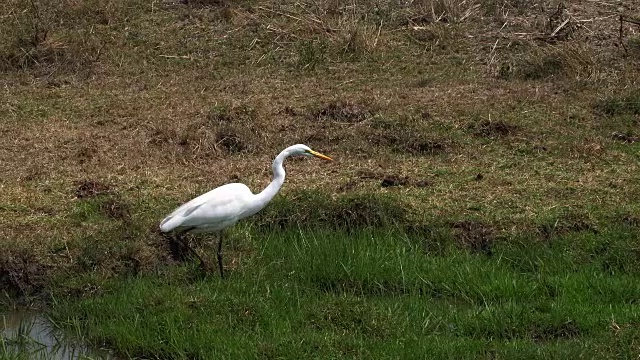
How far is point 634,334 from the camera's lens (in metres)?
5.14

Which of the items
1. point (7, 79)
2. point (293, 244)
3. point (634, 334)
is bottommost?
point (7, 79)

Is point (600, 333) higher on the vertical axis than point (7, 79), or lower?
higher

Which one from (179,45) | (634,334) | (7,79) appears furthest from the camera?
(179,45)

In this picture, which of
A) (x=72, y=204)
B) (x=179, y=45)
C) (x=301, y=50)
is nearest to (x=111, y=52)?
(x=179, y=45)

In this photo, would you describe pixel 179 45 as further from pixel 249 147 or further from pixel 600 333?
pixel 600 333

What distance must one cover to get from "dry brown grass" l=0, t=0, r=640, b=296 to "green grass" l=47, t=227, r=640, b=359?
52cm

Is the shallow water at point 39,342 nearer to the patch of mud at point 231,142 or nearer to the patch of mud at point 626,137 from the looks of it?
the patch of mud at point 231,142

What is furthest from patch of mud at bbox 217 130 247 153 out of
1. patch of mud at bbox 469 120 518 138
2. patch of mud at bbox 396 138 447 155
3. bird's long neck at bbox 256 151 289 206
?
bird's long neck at bbox 256 151 289 206

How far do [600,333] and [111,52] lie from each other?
6993mm

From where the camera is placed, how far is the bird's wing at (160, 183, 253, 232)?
19.7ft

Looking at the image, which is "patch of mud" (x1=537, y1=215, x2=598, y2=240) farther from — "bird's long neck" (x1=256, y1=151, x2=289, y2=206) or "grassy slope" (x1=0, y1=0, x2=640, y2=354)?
"bird's long neck" (x1=256, y1=151, x2=289, y2=206)

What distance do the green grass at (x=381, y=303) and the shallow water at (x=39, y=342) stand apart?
0.08 meters

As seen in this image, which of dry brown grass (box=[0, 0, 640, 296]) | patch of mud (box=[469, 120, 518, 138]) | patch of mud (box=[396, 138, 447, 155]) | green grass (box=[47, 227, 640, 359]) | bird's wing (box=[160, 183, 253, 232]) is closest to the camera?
green grass (box=[47, 227, 640, 359])

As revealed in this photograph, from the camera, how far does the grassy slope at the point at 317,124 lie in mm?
6676
